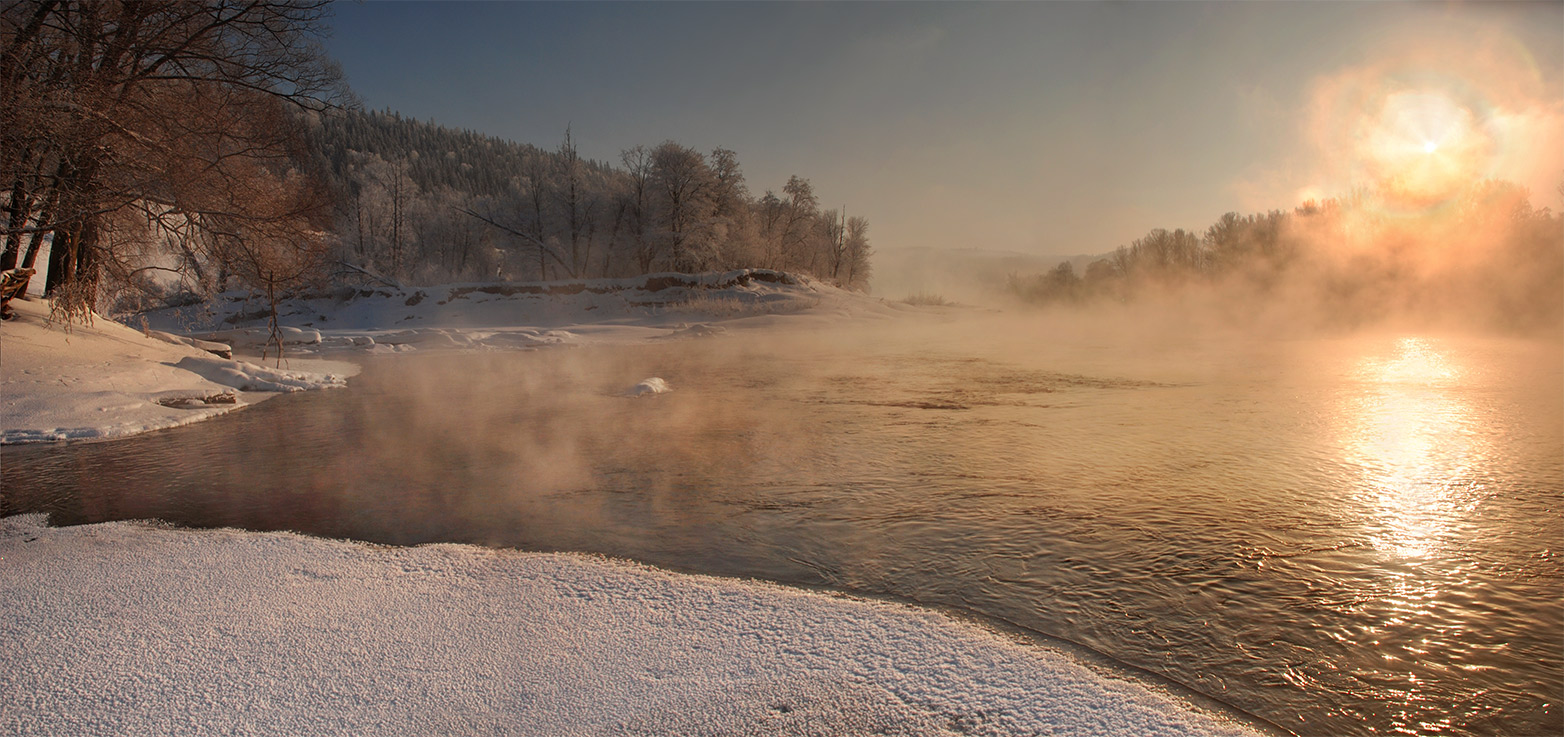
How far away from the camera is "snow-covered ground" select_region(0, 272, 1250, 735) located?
2.22m

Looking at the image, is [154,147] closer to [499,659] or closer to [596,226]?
[499,659]

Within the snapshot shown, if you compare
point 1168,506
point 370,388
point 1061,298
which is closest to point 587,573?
point 1168,506

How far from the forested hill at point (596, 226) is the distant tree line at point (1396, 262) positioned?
907 inches

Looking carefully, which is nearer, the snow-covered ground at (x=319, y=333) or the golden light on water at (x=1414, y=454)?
the golden light on water at (x=1414, y=454)

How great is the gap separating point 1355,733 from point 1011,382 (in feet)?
26.2

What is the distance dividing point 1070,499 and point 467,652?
345 cm

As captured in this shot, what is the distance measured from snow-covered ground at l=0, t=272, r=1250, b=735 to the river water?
316 millimetres

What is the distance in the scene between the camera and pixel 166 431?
285 inches

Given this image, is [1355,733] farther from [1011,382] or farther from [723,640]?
[1011,382]

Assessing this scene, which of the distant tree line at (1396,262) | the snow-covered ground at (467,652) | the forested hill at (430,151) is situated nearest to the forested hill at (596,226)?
the forested hill at (430,151)

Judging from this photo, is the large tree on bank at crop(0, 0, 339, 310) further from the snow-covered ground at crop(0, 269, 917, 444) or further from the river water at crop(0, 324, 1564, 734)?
the river water at crop(0, 324, 1564, 734)

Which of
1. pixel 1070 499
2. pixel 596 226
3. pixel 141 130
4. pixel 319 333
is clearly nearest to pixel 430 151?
pixel 596 226

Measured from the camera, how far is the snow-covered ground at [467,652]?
2.22 m

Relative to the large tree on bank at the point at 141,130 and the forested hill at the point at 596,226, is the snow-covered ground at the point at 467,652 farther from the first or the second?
the forested hill at the point at 596,226
